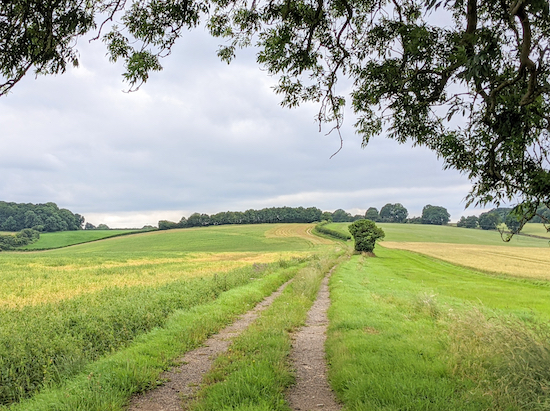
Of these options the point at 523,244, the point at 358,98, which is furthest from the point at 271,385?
the point at 523,244

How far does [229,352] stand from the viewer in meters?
8.30

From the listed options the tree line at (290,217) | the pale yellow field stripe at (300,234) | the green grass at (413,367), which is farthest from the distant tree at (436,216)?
the green grass at (413,367)

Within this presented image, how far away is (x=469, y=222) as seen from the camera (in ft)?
468

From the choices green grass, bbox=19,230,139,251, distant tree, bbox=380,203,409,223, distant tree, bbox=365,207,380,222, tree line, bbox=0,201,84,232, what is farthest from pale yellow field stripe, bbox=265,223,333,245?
tree line, bbox=0,201,84,232

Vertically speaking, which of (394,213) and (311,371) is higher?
(394,213)

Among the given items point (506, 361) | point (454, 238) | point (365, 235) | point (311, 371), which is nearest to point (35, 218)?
point (365, 235)

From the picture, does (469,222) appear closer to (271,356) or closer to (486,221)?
(486,221)

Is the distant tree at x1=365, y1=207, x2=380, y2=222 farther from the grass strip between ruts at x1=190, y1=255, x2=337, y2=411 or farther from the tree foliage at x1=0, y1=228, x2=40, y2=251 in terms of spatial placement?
the grass strip between ruts at x1=190, y1=255, x2=337, y2=411

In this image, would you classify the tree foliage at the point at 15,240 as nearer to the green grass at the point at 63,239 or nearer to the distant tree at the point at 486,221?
the green grass at the point at 63,239

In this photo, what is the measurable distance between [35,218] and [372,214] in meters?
151

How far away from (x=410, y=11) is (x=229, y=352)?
29.8ft

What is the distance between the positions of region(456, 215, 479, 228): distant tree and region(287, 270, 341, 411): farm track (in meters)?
154

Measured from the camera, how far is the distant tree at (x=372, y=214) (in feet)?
529

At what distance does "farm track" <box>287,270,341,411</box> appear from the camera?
5668 mm
